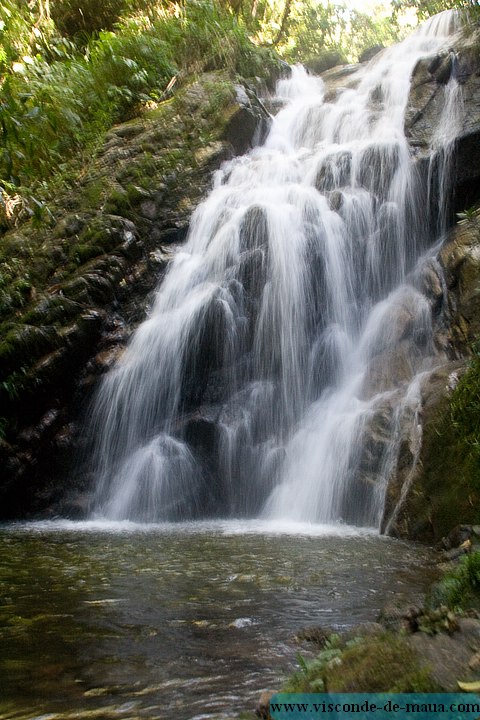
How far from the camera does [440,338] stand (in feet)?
28.2

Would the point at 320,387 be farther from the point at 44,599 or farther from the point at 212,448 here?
the point at 44,599

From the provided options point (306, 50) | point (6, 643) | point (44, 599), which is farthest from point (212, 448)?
point (306, 50)

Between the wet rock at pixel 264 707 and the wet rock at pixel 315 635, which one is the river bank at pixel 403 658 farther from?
the wet rock at pixel 315 635

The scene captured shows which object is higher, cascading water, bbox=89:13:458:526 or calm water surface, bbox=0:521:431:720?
cascading water, bbox=89:13:458:526

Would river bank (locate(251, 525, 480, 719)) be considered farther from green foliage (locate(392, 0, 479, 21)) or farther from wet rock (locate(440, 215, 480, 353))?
green foliage (locate(392, 0, 479, 21))

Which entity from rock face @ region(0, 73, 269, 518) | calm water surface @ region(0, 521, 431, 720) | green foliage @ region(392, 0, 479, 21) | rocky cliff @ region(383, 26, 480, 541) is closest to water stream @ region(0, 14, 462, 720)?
calm water surface @ region(0, 521, 431, 720)

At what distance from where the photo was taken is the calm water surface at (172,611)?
7.64 ft

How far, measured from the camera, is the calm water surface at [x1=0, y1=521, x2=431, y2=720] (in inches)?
91.7

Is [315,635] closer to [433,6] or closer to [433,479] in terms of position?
[433,479]

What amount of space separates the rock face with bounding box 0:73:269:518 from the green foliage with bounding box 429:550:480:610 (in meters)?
6.81

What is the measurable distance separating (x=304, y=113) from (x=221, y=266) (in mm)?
7585

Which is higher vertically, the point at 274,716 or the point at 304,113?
the point at 304,113

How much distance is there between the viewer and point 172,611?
343 cm

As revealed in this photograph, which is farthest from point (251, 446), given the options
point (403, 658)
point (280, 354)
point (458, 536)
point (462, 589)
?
point (403, 658)
